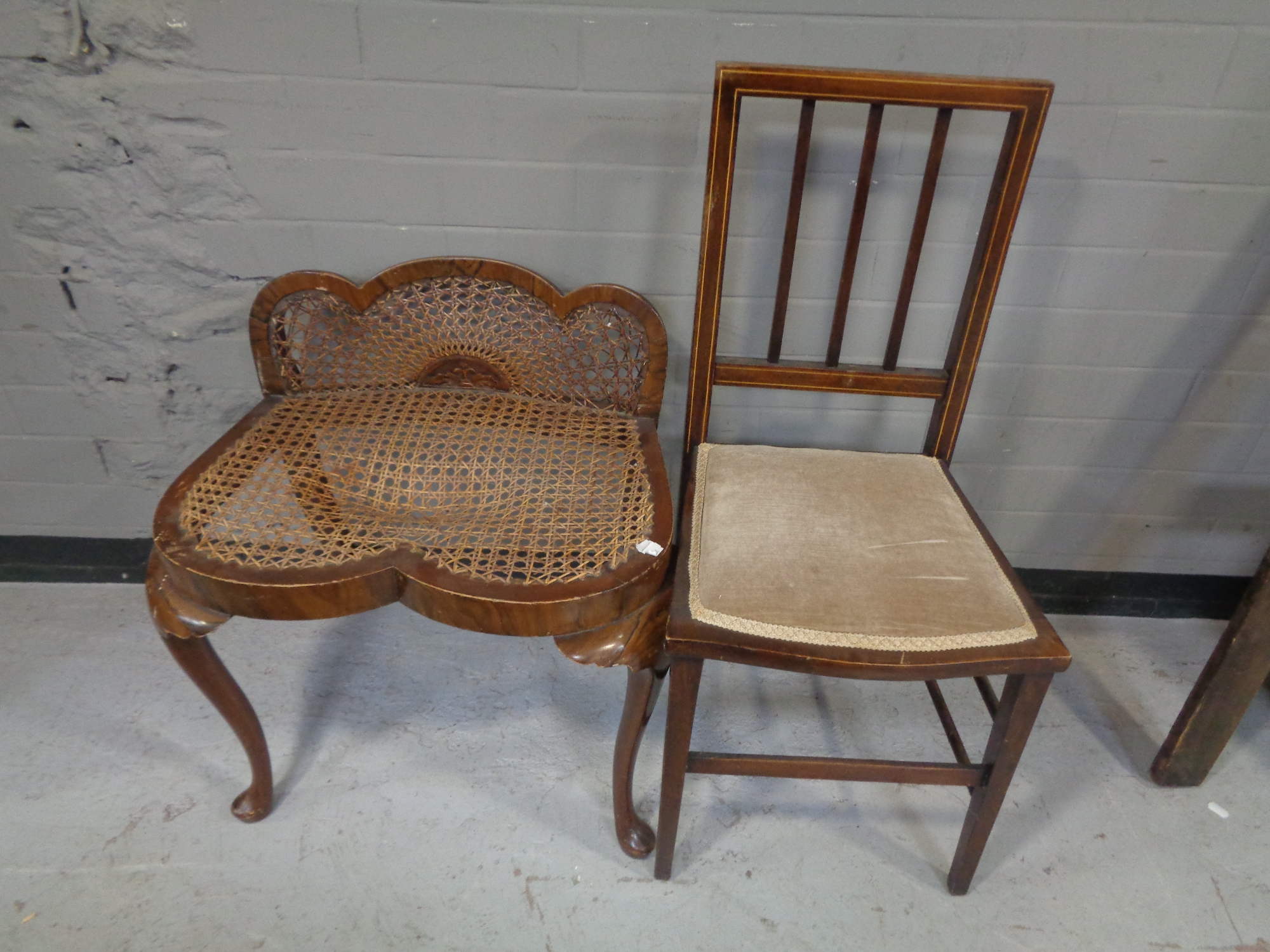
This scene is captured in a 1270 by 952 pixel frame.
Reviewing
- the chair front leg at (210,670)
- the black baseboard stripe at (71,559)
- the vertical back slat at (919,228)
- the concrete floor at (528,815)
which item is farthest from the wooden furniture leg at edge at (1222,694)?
the black baseboard stripe at (71,559)

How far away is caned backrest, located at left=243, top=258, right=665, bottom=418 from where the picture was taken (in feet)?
4.50

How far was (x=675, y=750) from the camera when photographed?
114 centimetres

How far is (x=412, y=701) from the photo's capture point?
5.20 ft

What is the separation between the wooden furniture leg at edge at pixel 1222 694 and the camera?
4.28ft

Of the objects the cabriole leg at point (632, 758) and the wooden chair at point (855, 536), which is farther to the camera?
the cabriole leg at point (632, 758)

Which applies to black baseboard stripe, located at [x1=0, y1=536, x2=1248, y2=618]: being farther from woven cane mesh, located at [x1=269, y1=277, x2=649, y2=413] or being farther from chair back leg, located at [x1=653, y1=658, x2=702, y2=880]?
chair back leg, located at [x1=653, y1=658, x2=702, y2=880]

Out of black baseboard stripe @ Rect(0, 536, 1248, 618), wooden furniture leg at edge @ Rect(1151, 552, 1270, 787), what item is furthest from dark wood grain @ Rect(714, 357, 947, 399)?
black baseboard stripe @ Rect(0, 536, 1248, 618)

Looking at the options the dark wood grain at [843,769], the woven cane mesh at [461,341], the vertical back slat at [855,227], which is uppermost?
the vertical back slat at [855,227]

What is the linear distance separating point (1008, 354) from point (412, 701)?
138 cm

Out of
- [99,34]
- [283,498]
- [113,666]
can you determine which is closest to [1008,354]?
[283,498]

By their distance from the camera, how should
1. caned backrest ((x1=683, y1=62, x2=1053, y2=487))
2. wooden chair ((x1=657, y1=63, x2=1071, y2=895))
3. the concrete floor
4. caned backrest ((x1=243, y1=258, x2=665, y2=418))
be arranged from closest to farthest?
wooden chair ((x1=657, y1=63, x2=1071, y2=895)), caned backrest ((x1=683, y1=62, x2=1053, y2=487)), the concrete floor, caned backrest ((x1=243, y1=258, x2=665, y2=418))

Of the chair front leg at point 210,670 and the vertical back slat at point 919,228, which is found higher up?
the vertical back slat at point 919,228

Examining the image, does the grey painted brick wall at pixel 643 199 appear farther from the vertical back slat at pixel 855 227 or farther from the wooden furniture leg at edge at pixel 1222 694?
the wooden furniture leg at edge at pixel 1222 694

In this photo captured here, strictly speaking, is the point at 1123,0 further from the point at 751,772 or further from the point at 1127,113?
the point at 751,772
